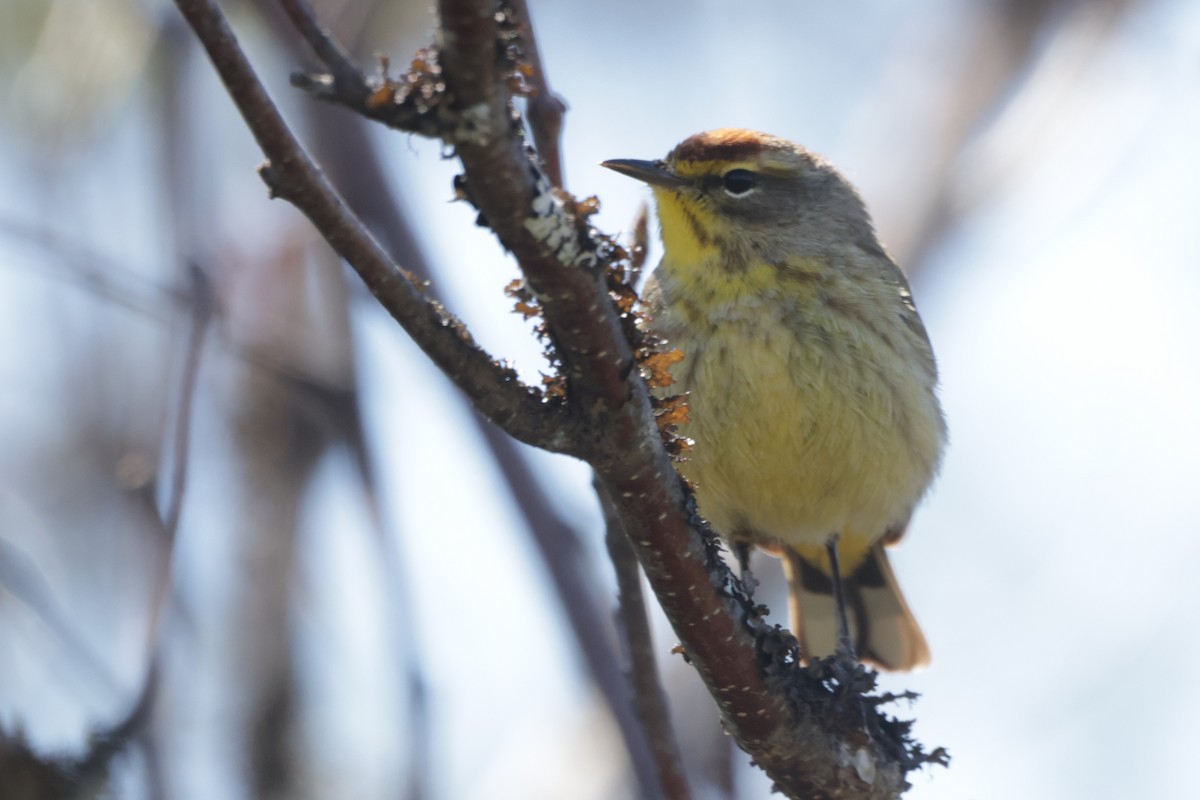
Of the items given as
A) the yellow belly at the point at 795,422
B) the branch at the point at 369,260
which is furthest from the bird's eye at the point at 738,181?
the branch at the point at 369,260

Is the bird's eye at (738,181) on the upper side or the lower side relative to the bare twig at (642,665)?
upper

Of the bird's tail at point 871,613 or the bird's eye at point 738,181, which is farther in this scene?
the bird's tail at point 871,613

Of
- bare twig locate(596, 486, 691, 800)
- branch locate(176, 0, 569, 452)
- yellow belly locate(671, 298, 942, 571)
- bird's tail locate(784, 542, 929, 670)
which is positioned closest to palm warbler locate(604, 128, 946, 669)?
yellow belly locate(671, 298, 942, 571)

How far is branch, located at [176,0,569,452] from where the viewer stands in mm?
1680

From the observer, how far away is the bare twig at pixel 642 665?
324cm

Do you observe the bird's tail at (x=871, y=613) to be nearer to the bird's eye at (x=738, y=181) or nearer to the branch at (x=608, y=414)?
the bird's eye at (x=738, y=181)

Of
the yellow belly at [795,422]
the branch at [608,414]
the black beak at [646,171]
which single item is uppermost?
the black beak at [646,171]

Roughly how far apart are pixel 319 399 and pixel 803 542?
1.88 meters

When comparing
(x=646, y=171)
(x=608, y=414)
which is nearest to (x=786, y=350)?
(x=646, y=171)

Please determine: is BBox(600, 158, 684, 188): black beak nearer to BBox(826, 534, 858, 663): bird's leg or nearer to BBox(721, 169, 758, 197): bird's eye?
BBox(721, 169, 758, 197): bird's eye

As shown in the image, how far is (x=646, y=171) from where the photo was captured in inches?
183

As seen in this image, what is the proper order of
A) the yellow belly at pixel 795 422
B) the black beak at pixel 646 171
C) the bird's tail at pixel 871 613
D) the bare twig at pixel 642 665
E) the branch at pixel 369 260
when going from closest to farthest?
the branch at pixel 369 260 → the bare twig at pixel 642 665 → the yellow belly at pixel 795 422 → the black beak at pixel 646 171 → the bird's tail at pixel 871 613

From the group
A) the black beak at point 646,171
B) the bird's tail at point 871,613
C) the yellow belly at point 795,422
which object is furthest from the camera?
the bird's tail at point 871,613

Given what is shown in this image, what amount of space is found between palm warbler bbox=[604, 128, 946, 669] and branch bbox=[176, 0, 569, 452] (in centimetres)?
181
